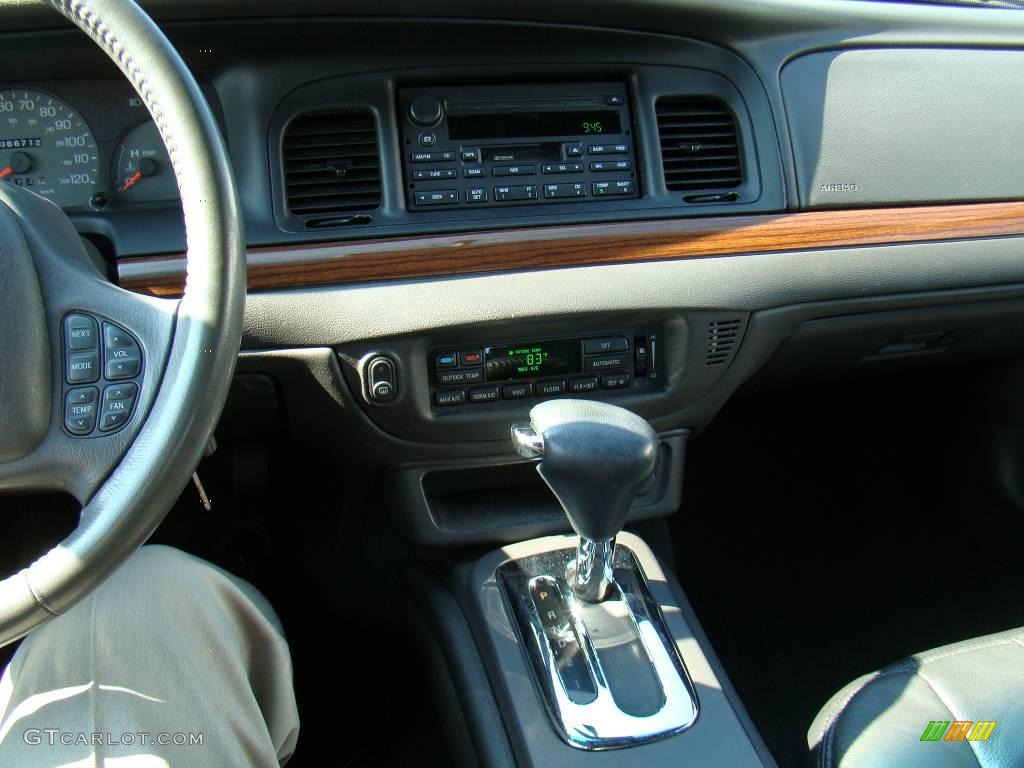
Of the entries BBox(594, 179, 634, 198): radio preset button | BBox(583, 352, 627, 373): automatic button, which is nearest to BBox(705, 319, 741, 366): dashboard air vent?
BBox(583, 352, 627, 373): automatic button

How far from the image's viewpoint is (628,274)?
1.22 m

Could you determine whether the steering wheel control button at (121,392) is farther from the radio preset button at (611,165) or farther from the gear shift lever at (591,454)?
the radio preset button at (611,165)

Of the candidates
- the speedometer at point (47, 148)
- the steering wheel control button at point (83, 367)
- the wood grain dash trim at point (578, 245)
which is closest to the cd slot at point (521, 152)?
the wood grain dash trim at point (578, 245)

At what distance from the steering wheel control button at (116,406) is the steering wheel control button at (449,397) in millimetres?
509

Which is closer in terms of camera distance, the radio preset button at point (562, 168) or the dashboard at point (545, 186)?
the dashboard at point (545, 186)

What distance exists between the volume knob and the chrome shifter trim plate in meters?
0.60

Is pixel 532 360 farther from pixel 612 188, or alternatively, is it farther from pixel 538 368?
pixel 612 188

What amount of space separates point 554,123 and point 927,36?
0.61 metres

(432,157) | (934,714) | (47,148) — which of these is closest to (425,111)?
(432,157)

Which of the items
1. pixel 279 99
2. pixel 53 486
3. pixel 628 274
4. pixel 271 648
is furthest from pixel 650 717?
pixel 279 99

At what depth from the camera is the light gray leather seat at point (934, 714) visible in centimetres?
99

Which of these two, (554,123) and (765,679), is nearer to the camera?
(554,123)

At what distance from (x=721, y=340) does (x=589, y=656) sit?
46 centimetres

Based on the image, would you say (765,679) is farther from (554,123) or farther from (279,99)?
(279,99)
